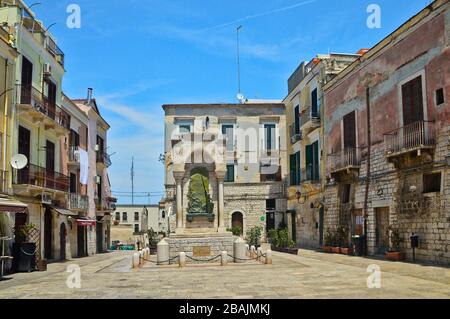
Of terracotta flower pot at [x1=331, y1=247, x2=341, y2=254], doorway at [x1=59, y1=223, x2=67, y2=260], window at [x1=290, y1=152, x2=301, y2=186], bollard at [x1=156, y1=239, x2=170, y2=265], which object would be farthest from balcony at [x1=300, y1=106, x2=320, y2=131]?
doorway at [x1=59, y1=223, x2=67, y2=260]

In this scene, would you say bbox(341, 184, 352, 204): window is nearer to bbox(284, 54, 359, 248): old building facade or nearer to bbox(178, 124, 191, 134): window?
bbox(284, 54, 359, 248): old building facade

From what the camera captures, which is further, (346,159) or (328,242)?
(328,242)

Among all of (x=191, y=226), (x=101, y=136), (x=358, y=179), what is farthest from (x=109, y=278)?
(x=101, y=136)

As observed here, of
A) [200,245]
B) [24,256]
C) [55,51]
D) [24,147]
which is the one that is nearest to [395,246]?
[200,245]

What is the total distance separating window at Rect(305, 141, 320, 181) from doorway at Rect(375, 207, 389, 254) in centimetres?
778

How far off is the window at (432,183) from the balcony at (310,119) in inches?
460

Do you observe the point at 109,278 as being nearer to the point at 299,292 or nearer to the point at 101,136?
the point at 299,292

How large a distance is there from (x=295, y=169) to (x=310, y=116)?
585 cm

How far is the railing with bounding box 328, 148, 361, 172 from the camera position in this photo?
77.4 feet

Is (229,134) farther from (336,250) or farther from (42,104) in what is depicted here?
(42,104)

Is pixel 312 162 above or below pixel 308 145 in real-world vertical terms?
below

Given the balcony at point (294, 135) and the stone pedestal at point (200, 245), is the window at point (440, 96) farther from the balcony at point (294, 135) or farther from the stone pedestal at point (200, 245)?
the balcony at point (294, 135)

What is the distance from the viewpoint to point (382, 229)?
70.5ft

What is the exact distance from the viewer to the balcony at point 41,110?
19797mm
